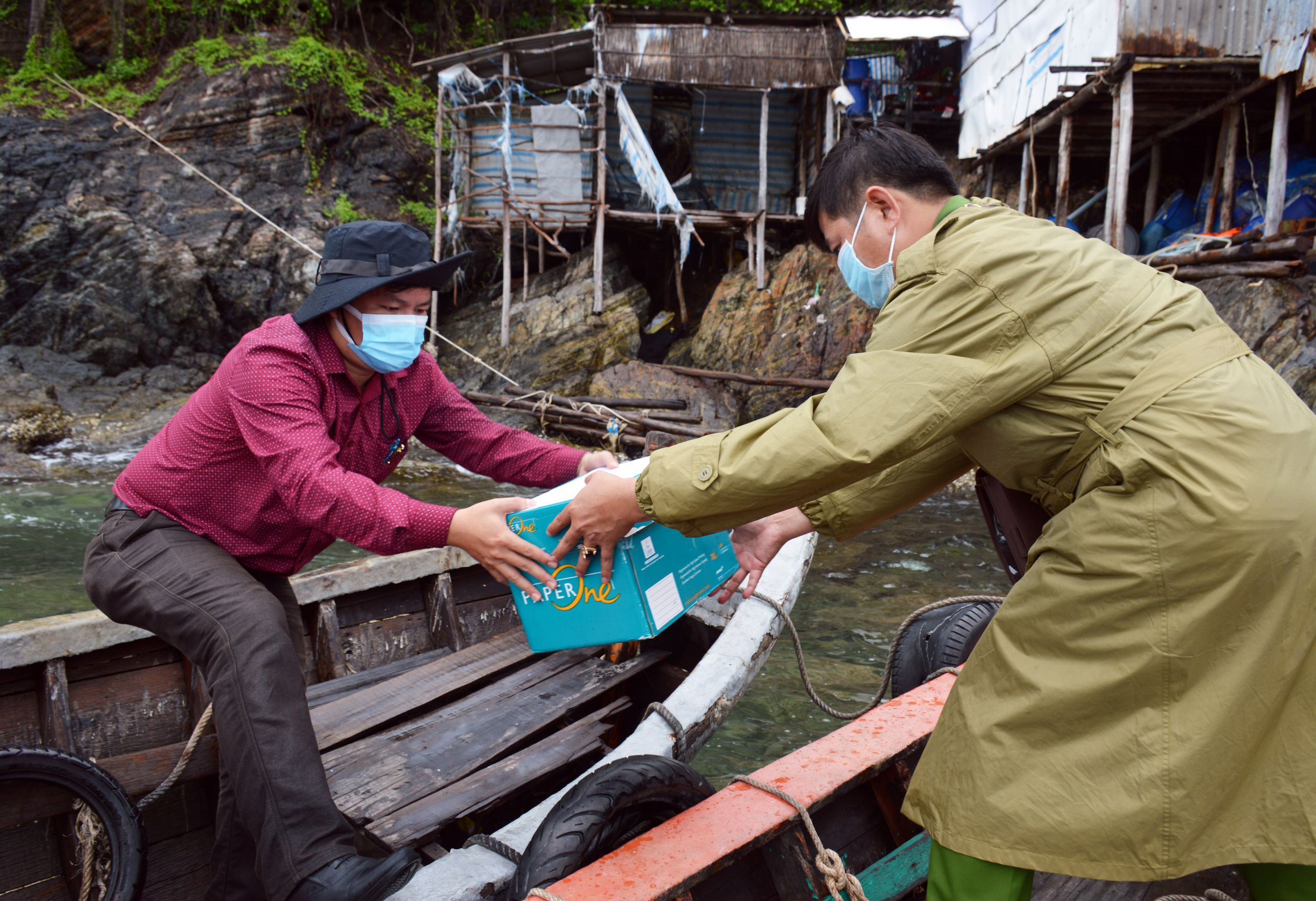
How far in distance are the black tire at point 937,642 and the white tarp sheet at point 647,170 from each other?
12.5 meters

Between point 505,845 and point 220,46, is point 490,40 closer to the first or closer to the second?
point 220,46

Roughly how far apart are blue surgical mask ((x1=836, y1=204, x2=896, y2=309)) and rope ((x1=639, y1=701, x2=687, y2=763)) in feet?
4.82

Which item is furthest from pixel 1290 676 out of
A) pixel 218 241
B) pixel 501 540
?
pixel 218 241

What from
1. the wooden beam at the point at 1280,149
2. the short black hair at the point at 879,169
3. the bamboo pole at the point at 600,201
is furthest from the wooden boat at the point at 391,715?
A: the bamboo pole at the point at 600,201

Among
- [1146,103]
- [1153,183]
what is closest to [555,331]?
[1146,103]

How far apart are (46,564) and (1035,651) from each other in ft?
30.9

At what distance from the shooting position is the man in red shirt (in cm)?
200

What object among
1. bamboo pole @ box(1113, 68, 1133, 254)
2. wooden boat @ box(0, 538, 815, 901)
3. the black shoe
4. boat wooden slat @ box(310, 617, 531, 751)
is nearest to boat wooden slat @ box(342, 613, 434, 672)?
wooden boat @ box(0, 538, 815, 901)

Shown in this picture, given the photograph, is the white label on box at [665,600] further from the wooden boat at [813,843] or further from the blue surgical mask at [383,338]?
the blue surgical mask at [383,338]

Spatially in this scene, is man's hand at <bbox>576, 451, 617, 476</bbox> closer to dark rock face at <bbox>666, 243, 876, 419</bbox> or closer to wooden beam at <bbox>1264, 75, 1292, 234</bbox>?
dark rock face at <bbox>666, 243, 876, 419</bbox>

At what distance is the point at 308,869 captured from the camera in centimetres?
195

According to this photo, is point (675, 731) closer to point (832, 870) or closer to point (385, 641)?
point (832, 870)

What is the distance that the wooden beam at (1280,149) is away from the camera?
9984mm

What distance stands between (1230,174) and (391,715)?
13.2 metres
